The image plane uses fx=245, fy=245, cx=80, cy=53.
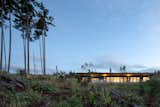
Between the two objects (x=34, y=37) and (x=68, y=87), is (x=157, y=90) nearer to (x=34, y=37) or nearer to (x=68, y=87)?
(x=68, y=87)

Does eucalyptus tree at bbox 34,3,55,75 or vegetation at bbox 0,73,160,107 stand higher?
eucalyptus tree at bbox 34,3,55,75

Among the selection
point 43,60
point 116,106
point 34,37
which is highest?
point 34,37

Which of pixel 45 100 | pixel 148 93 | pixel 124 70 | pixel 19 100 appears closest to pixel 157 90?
pixel 148 93

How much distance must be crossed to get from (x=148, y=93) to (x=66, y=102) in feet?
16.3

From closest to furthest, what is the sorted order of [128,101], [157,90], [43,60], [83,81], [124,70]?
[128,101] → [157,90] → [83,81] → [124,70] → [43,60]

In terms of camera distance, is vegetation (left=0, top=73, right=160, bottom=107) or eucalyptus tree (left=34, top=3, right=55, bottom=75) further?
eucalyptus tree (left=34, top=3, right=55, bottom=75)

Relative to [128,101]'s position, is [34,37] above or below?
above

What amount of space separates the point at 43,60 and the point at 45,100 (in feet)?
101

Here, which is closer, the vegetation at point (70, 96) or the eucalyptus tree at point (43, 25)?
the vegetation at point (70, 96)

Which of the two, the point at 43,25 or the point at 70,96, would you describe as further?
the point at 43,25

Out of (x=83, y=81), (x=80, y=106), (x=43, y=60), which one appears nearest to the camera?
(x=80, y=106)

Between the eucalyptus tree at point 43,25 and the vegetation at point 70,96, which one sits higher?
the eucalyptus tree at point 43,25

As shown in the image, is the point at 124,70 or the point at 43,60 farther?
the point at 43,60

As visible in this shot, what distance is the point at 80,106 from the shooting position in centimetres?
966
